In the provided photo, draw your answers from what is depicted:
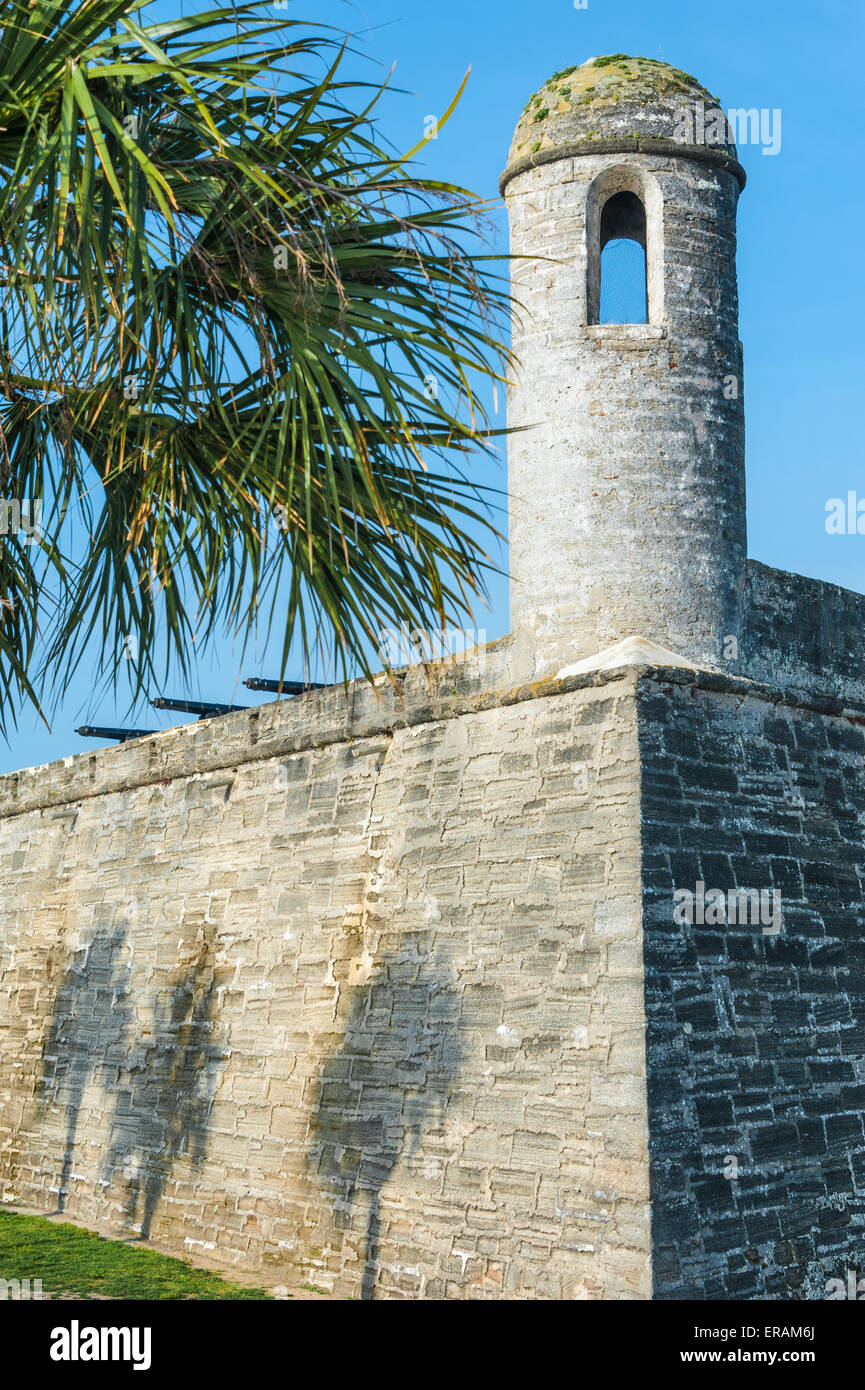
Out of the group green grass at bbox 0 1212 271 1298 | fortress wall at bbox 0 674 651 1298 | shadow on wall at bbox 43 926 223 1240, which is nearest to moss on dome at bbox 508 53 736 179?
fortress wall at bbox 0 674 651 1298

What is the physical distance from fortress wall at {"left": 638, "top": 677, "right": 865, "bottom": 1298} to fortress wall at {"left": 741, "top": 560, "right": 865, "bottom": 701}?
53 centimetres

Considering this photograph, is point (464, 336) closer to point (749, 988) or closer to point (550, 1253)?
point (749, 988)

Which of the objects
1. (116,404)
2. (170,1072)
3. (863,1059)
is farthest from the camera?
(170,1072)

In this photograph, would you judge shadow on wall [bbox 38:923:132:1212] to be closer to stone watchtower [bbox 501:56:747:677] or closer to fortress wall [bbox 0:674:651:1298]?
fortress wall [bbox 0:674:651:1298]

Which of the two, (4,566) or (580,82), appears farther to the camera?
(580,82)

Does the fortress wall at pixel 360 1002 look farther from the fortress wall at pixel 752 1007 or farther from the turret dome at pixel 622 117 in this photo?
the turret dome at pixel 622 117

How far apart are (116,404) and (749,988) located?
4138 millimetres

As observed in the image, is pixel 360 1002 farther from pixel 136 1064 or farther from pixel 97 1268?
pixel 136 1064

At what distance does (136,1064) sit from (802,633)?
5.50 metres

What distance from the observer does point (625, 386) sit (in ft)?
26.2

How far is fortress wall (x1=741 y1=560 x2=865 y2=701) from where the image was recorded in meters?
8.23

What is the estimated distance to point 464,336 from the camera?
223 inches

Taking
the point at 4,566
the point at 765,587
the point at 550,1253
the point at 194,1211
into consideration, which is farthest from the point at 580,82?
the point at 194,1211

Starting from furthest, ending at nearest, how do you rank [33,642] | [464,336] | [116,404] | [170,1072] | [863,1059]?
[170,1072] < [863,1059] < [33,642] < [116,404] < [464,336]
